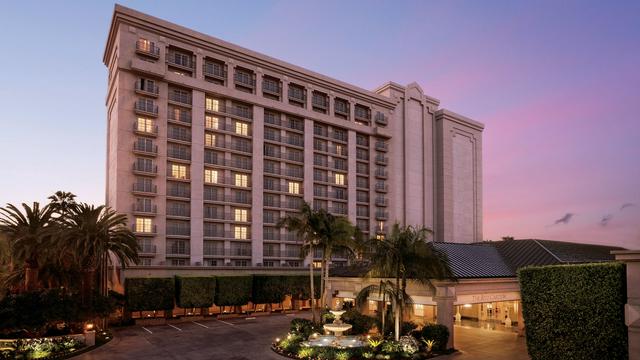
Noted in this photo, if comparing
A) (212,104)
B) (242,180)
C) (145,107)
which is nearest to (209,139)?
(212,104)

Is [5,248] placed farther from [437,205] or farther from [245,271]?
[437,205]

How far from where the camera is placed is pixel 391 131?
315 feet

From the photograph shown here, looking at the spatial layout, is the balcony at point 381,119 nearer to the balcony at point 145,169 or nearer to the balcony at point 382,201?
the balcony at point 382,201

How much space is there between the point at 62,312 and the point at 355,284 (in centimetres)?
2634

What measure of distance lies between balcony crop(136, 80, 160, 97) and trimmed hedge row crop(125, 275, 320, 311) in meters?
27.4

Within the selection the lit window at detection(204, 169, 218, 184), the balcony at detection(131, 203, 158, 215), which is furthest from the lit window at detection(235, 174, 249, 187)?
the balcony at detection(131, 203, 158, 215)

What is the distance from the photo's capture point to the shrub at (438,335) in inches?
1391

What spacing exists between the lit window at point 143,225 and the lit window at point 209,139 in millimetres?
15138

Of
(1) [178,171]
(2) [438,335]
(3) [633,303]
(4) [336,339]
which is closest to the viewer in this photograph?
(3) [633,303]

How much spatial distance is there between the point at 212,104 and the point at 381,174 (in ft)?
124

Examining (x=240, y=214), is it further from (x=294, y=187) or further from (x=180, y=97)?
(x=180, y=97)

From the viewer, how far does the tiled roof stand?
134 ft

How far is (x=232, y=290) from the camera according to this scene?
199ft

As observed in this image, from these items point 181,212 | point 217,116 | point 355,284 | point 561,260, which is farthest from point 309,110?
point 561,260
